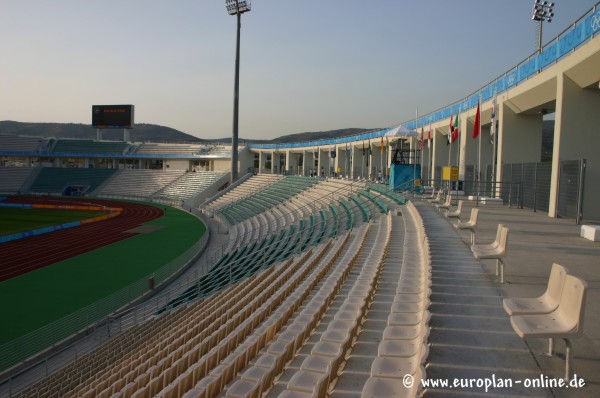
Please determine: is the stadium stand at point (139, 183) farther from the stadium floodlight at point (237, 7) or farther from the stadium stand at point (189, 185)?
the stadium floodlight at point (237, 7)

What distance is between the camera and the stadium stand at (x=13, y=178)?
5819 centimetres

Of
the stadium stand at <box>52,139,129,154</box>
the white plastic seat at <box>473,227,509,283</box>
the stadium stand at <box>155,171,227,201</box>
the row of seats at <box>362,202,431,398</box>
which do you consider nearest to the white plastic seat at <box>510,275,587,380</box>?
the row of seats at <box>362,202,431,398</box>

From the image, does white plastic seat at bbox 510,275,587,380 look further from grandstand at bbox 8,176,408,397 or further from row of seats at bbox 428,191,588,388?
grandstand at bbox 8,176,408,397

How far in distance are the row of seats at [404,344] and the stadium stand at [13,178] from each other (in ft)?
211

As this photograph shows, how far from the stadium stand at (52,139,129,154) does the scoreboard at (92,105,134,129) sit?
3.29 m

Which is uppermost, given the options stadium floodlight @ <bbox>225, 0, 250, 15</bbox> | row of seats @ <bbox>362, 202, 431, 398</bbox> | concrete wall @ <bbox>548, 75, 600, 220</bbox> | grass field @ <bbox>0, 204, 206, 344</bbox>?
stadium floodlight @ <bbox>225, 0, 250, 15</bbox>

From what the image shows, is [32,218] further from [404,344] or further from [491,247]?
[404,344]

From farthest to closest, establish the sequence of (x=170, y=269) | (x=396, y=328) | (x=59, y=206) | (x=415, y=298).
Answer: (x=59, y=206)
(x=170, y=269)
(x=415, y=298)
(x=396, y=328)

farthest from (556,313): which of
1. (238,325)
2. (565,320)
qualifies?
(238,325)

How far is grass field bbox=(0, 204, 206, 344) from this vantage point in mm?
12242

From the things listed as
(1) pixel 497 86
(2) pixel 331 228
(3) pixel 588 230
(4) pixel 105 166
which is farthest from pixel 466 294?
(4) pixel 105 166

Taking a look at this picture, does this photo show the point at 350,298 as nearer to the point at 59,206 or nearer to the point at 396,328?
the point at 396,328

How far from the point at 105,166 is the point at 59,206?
30.0 m

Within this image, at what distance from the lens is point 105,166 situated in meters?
71.3
